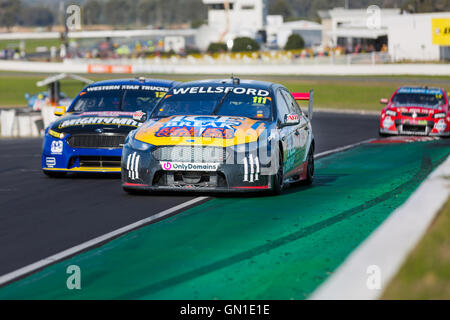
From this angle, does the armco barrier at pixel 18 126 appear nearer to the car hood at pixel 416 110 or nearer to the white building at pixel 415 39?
the car hood at pixel 416 110

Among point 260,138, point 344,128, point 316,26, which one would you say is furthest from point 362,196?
point 316,26

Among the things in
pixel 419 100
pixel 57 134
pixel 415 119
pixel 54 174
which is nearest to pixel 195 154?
pixel 57 134

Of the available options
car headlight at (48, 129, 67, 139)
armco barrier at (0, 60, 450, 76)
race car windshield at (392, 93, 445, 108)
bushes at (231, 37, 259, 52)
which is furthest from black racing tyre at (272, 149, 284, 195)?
bushes at (231, 37, 259, 52)

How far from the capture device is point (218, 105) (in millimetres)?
12680

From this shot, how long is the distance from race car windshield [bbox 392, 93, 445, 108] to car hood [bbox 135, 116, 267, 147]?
15174mm

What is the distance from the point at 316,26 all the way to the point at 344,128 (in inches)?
3679

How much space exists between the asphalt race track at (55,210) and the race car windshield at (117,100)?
1.37 meters

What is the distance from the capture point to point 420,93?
89.5 ft

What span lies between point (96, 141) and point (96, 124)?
31cm

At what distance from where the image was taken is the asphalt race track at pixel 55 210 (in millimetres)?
8539

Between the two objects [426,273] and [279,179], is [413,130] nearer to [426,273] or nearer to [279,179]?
[279,179]

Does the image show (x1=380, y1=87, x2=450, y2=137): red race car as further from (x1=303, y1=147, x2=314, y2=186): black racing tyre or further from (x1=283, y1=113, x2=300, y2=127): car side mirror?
(x1=283, y1=113, x2=300, y2=127): car side mirror

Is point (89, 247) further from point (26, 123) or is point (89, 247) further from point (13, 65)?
point (13, 65)

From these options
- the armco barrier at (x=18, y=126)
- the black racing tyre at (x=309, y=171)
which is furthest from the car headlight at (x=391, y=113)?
the black racing tyre at (x=309, y=171)
